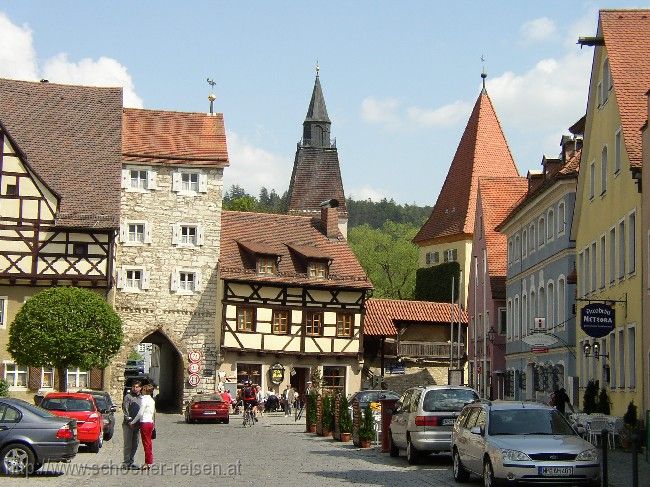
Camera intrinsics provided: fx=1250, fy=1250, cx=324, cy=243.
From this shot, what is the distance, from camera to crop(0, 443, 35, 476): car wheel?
21312 mm

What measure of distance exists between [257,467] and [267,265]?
39744 millimetres

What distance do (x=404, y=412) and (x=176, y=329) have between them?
35226 millimetres

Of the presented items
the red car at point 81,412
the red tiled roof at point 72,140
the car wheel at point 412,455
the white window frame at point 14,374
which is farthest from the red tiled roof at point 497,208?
the car wheel at point 412,455

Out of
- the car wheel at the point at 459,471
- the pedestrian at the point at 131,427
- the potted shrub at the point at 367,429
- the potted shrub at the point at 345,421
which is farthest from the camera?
the potted shrub at the point at 345,421

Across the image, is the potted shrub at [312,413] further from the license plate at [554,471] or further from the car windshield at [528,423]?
the license plate at [554,471]

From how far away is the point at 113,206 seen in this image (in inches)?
2203

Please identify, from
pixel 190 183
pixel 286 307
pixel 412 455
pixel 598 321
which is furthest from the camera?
pixel 286 307

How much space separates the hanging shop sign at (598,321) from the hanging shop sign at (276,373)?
35.4 meters

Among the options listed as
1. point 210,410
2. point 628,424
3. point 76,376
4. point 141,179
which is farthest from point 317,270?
point 628,424

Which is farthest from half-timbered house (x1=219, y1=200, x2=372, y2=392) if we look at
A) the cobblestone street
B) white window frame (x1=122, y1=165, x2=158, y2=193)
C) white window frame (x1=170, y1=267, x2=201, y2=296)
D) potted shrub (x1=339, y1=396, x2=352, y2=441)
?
potted shrub (x1=339, y1=396, x2=352, y2=441)

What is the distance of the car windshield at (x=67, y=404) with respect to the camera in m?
29.0

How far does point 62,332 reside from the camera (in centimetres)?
4747

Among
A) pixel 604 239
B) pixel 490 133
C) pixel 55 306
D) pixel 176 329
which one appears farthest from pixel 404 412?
pixel 490 133

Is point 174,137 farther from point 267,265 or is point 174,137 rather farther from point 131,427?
point 131,427
